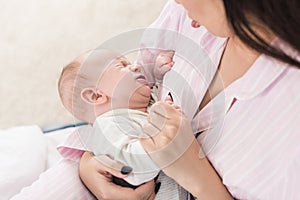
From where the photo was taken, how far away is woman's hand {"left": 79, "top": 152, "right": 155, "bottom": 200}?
950 millimetres

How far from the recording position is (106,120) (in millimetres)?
946

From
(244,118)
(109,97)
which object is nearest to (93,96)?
(109,97)

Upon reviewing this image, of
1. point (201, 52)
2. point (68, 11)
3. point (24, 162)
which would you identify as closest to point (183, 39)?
point (201, 52)

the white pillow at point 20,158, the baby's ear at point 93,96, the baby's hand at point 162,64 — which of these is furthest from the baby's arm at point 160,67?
the white pillow at point 20,158

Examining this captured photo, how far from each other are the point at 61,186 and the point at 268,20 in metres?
0.53

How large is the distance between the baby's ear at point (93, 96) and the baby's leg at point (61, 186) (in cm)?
15

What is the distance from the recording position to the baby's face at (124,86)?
100 centimetres

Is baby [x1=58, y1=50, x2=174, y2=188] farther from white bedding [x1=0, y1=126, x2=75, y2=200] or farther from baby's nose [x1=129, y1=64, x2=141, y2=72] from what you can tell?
white bedding [x1=0, y1=126, x2=75, y2=200]

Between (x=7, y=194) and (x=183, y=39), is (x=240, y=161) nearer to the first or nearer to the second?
(x=183, y=39)

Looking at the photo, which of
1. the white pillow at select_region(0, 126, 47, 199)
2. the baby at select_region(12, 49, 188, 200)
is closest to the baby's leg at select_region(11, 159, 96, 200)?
the baby at select_region(12, 49, 188, 200)

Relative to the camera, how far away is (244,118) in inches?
33.2

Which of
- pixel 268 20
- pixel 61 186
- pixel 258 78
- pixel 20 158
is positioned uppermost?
pixel 268 20

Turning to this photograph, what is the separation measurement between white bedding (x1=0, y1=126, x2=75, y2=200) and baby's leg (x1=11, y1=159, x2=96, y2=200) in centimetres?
15

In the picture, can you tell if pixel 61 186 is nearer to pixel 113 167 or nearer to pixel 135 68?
pixel 113 167
